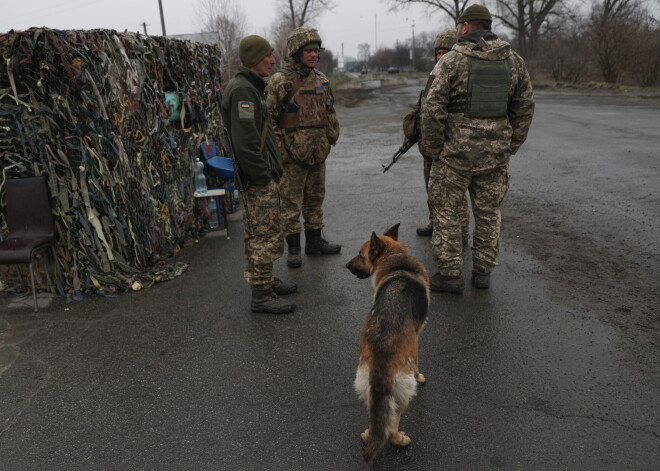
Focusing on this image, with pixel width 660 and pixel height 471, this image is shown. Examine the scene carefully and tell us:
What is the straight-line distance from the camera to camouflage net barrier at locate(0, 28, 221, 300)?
4070mm

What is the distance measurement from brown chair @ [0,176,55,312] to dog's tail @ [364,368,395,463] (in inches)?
139

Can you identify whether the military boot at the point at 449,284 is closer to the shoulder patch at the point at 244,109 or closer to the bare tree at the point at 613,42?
the shoulder patch at the point at 244,109

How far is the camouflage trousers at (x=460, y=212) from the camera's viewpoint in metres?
4.16

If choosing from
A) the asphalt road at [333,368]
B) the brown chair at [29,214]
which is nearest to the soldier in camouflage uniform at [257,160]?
the asphalt road at [333,368]

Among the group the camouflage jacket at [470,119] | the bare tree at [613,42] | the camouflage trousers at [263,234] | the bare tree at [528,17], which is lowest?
the camouflage trousers at [263,234]

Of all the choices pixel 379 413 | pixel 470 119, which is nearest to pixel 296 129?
pixel 470 119

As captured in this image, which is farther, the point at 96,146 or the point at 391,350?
the point at 96,146

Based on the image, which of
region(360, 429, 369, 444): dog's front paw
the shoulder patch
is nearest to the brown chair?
the shoulder patch

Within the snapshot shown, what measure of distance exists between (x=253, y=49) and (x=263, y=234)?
1.58 meters

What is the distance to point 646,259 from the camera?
15.2 ft

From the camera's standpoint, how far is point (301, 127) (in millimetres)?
4914

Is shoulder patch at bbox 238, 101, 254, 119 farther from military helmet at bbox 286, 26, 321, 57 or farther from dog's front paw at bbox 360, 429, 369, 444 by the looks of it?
dog's front paw at bbox 360, 429, 369, 444

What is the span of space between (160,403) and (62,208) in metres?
2.42

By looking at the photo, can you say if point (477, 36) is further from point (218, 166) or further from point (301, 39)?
point (218, 166)
